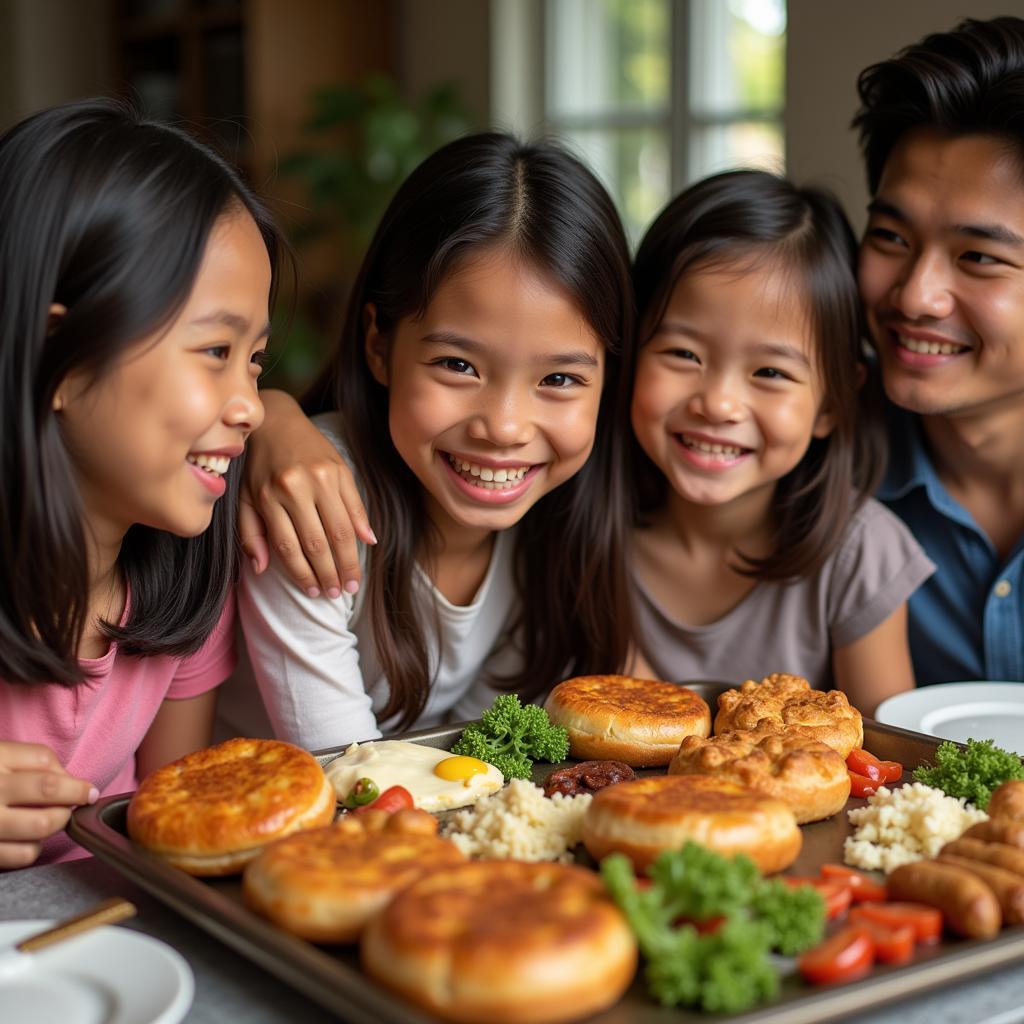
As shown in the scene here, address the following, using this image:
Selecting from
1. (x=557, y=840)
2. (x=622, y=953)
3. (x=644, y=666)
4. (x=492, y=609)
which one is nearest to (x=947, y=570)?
(x=644, y=666)

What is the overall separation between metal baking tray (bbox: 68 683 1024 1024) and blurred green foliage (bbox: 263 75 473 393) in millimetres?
4804

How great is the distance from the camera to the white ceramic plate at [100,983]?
115cm

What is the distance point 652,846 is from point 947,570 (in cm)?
177

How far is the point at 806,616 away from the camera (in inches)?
107

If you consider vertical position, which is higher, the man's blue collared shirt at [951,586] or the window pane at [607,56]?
the window pane at [607,56]

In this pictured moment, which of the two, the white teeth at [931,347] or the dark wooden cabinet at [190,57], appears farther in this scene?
the dark wooden cabinet at [190,57]

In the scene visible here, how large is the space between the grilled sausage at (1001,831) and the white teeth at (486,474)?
110 centimetres

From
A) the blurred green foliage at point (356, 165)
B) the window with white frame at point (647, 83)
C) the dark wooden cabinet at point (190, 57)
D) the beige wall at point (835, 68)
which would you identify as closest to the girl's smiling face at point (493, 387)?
the beige wall at point (835, 68)

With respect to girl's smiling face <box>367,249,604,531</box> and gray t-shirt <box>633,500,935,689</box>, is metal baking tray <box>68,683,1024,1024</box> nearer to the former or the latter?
girl's smiling face <box>367,249,604,531</box>

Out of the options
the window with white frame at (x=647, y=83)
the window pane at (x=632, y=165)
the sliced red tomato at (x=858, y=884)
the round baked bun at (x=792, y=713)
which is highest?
the window with white frame at (x=647, y=83)

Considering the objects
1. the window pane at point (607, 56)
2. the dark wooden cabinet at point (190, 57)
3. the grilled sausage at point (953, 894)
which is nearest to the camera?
the grilled sausage at point (953, 894)

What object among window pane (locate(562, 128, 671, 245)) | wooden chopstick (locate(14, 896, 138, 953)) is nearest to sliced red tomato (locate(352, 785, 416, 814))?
wooden chopstick (locate(14, 896, 138, 953))

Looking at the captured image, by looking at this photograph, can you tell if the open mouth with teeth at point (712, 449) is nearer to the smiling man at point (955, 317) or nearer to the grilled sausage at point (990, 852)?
the smiling man at point (955, 317)

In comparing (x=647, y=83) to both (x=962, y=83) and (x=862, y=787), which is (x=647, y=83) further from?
(x=862, y=787)
